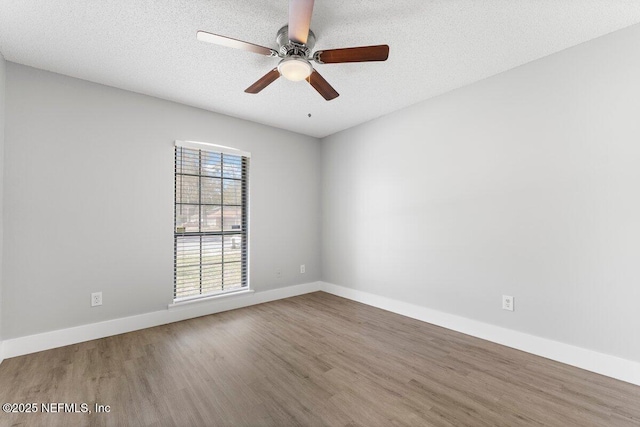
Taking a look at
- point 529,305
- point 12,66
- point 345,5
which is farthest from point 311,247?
point 12,66

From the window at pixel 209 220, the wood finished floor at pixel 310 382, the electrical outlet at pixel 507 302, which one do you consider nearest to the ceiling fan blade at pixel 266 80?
the window at pixel 209 220

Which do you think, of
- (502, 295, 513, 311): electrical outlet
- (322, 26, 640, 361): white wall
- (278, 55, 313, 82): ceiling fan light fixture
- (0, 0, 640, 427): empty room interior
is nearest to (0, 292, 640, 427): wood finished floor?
(0, 0, 640, 427): empty room interior

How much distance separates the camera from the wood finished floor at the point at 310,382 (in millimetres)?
1675

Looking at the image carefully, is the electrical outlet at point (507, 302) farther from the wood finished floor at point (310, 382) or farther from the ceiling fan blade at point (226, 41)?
the ceiling fan blade at point (226, 41)

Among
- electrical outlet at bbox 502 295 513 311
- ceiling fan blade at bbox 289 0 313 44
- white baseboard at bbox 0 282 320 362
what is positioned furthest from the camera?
electrical outlet at bbox 502 295 513 311

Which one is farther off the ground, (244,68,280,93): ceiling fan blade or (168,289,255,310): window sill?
(244,68,280,93): ceiling fan blade

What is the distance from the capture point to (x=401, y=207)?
11.7 feet

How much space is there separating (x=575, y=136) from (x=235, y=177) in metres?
3.66

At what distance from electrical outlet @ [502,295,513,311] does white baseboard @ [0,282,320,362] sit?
2.81 metres

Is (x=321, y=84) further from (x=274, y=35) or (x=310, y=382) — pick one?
(x=310, y=382)

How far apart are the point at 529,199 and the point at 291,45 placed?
2.42 metres

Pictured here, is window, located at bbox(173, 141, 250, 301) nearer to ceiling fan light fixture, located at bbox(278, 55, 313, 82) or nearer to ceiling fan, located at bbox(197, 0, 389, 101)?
ceiling fan, located at bbox(197, 0, 389, 101)

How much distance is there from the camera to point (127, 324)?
2.95m

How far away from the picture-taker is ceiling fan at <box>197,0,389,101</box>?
67.2 inches
